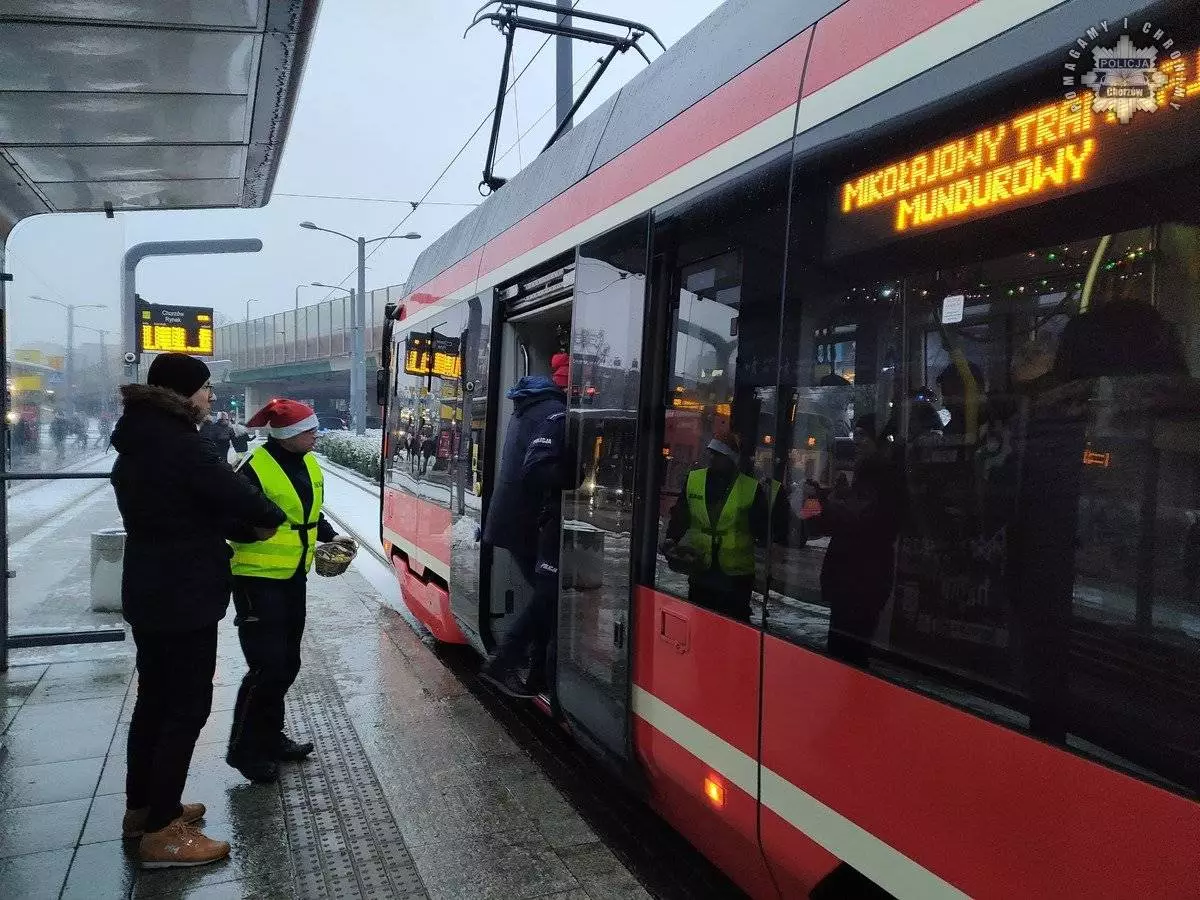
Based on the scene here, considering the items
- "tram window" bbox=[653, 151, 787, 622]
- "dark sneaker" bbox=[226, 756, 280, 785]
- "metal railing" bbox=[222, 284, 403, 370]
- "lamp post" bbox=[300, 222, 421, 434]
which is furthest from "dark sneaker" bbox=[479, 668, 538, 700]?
"metal railing" bbox=[222, 284, 403, 370]

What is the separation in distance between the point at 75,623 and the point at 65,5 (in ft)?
16.9

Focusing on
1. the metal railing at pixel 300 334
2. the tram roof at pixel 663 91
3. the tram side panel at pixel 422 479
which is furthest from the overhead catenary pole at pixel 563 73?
the metal railing at pixel 300 334

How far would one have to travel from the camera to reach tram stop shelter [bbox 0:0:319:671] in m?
3.78

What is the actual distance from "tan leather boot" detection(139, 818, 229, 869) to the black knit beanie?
1.65m

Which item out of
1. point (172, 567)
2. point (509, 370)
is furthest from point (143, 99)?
point (172, 567)

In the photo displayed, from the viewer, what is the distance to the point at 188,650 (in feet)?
11.1

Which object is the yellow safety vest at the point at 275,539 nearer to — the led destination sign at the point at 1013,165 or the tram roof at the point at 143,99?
the tram roof at the point at 143,99

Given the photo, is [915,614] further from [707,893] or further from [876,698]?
[707,893]

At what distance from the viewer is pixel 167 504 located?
3273 millimetres

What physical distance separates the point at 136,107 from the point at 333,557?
2.59 meters

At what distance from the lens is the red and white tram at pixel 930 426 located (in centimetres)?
156

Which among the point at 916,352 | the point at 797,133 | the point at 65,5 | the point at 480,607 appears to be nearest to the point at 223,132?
the point at 65,5

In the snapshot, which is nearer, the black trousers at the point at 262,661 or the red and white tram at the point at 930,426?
the red and white tram at the point at 930,426

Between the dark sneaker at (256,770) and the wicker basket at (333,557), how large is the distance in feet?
3.05
